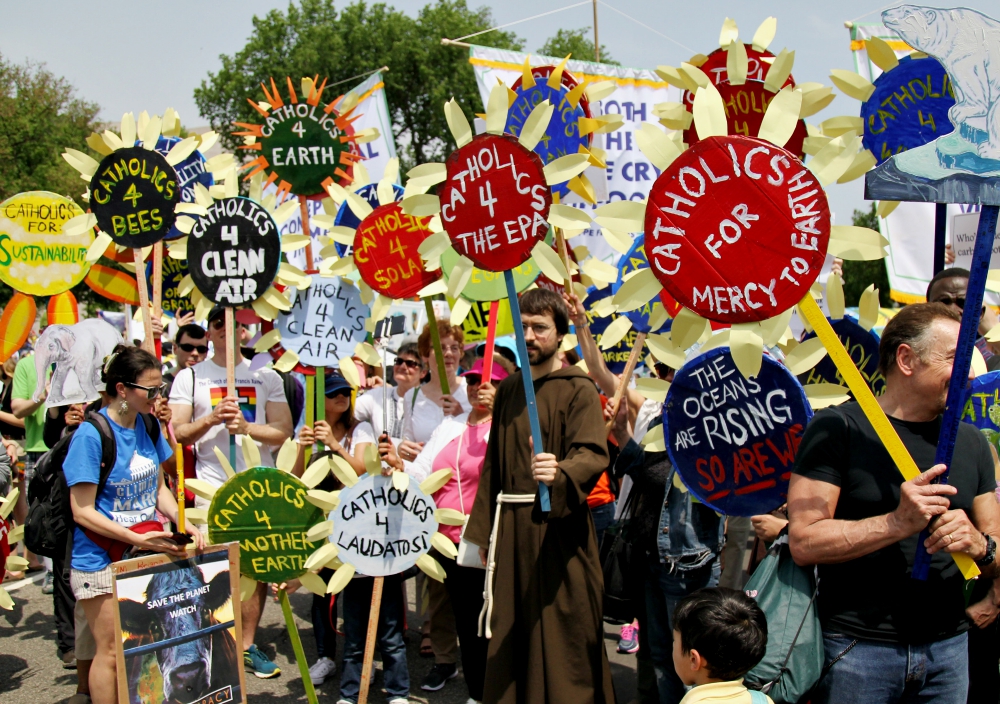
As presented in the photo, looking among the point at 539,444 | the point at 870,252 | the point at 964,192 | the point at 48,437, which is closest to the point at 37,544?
the point at 48,437

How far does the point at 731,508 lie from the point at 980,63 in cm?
158

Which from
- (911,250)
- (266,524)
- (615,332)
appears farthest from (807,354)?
(911,250)

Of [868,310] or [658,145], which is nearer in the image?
[658,145]

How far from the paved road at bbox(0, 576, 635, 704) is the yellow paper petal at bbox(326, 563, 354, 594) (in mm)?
900

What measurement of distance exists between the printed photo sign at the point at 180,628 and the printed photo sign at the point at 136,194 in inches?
70.9

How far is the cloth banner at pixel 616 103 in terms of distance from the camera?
705cm

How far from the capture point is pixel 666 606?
12.8 ft

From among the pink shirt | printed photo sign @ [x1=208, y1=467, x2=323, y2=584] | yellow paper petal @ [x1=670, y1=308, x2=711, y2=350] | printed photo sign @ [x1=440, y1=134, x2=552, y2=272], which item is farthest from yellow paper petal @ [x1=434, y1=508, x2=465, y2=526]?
yellow paper petal @ [x1=670, y1=308, x2=711, y2=350]

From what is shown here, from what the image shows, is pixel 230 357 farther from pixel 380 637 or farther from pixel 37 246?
pixel 37 246

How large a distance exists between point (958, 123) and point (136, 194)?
12.8ft

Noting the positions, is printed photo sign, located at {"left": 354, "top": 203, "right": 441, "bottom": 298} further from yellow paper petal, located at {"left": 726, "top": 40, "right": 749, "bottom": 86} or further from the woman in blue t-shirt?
yellow paper petal, located at {"left": 726, "top": 40, "right": 749, "bottom": 86}

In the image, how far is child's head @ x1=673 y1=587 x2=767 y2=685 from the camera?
2.28 metres

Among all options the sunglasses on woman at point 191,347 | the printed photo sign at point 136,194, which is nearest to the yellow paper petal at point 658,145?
the printed photo sign at point 136,194

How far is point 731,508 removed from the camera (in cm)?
307
